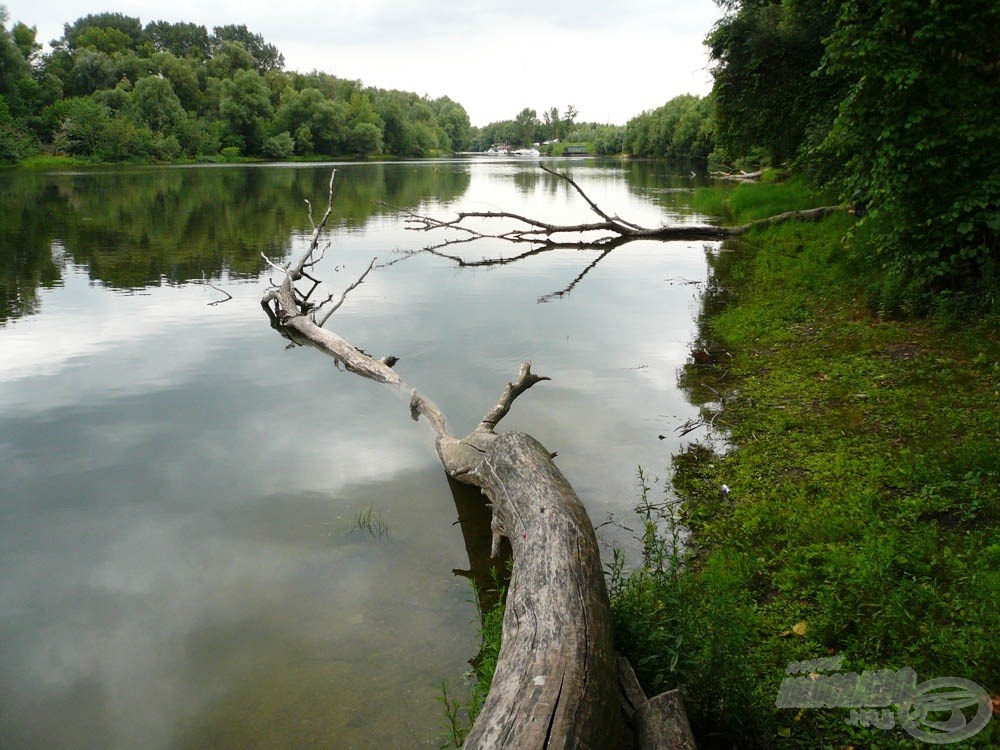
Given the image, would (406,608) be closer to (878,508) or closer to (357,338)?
(878,508)

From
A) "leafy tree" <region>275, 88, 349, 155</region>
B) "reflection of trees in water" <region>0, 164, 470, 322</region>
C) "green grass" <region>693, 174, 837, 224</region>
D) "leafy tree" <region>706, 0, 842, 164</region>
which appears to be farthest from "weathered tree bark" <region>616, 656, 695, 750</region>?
"leafy tree" <region>275, 88, 349, 155</region>

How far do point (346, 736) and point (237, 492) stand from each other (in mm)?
3772

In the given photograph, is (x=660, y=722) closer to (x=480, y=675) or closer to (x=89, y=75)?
(x=480, y=675)

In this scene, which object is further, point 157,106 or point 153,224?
point 157,106

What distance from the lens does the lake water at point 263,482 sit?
4594mm

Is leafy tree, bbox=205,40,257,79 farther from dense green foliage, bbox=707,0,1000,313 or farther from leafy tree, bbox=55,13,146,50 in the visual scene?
dense green foliage, bbox=707,0,1000,313

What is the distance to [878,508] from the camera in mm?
5469

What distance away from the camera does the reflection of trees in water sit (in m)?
18.9

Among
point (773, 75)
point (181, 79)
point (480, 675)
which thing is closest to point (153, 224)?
point (773, 75)

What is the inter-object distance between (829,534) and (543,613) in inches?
100

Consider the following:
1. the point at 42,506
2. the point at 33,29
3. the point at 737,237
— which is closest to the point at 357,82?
the point at 33,29

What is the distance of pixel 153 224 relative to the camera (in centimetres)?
2781

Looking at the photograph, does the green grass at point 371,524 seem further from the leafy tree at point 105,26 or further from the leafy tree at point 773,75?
the leafy tree at point 105,26

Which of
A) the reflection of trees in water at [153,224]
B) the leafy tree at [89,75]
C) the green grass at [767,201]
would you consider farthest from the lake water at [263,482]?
the leafy tree at [89,75]
